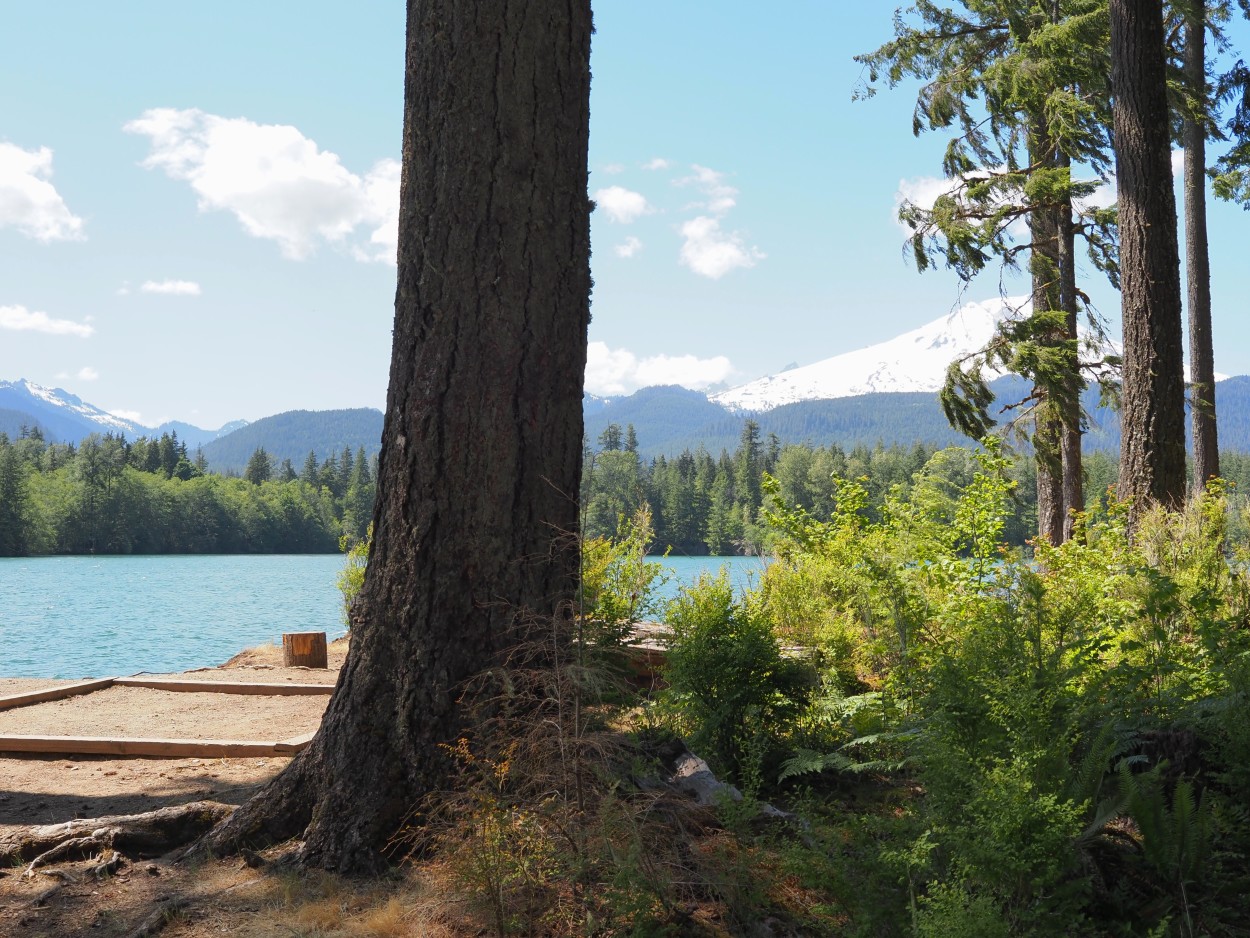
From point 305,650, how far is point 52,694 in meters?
2.46

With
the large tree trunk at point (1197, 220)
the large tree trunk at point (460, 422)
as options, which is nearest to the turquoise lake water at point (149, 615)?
the large tree trunk at point (460, 422)

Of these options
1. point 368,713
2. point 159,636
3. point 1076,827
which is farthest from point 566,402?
point 159,636

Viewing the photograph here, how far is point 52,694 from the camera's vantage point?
7707mm

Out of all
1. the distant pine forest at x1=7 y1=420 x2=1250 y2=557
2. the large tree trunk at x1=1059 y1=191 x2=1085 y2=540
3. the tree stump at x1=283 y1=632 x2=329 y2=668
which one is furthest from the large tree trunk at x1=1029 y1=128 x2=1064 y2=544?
the distant pine forest at x1=7 y1=420 x2=1250 y2=557

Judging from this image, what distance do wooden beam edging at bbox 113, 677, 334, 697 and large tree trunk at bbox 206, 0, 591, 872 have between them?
414cm

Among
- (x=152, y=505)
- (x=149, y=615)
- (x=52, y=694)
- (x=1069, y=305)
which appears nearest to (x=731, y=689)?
(x=52, y=694)

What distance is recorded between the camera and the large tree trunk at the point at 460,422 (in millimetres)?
3566

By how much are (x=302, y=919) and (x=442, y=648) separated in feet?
3.21

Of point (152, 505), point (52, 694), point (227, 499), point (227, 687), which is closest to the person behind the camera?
point (52, 694)

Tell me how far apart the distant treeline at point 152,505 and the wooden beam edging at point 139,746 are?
61.0m

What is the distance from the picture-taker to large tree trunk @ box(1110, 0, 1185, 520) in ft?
25.4

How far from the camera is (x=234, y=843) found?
12.0ft

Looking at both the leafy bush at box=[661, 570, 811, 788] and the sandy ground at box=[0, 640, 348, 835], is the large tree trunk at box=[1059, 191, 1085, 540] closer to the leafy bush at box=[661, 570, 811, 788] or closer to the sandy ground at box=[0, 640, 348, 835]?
the leafy bush at box=[661, 570, 811, 788]

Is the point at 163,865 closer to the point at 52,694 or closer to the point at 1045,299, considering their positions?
the point at 52,694
